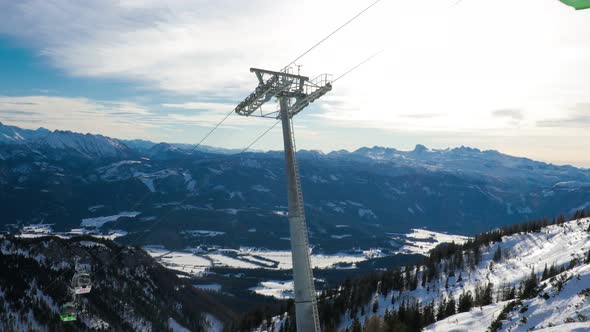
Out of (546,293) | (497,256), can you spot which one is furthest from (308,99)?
(497,256)

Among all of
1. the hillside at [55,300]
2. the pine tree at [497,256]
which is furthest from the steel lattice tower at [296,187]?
the hillside at [55,300]

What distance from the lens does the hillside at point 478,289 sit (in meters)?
35.4

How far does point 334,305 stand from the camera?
11306cm

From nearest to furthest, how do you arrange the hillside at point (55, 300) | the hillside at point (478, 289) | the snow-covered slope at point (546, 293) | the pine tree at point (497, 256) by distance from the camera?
1. the snow-covered slope at point (546, 293)
2. the hillside at point (478, 289)
3. the pine tree at point (497, 256)
4. the hillside at point (55, 300)

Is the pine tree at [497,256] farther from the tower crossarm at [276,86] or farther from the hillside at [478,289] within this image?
the tower crossarm at [276,86]

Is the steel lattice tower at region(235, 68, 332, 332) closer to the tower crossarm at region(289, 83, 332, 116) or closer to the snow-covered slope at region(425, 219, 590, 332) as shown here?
the tower crossarm at region(289, 83, 332, 116)

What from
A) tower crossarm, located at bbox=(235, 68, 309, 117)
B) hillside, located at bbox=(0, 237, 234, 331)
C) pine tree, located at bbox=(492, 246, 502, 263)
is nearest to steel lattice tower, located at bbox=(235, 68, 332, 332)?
tower crossarm, located at bbox=(235, 68, 309, 117)

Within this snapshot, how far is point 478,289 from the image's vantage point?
79688mm

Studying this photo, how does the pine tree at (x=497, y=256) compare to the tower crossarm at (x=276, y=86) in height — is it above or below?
below

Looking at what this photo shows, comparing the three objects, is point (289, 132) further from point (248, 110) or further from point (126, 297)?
point (126, 297)

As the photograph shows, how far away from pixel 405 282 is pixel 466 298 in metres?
48.1

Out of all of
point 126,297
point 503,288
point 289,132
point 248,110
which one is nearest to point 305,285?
point 289,132

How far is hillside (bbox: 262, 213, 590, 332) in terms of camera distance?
35375 millimetres

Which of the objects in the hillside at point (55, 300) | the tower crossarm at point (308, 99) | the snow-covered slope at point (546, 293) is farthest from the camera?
the hillside at point (55, 300)
